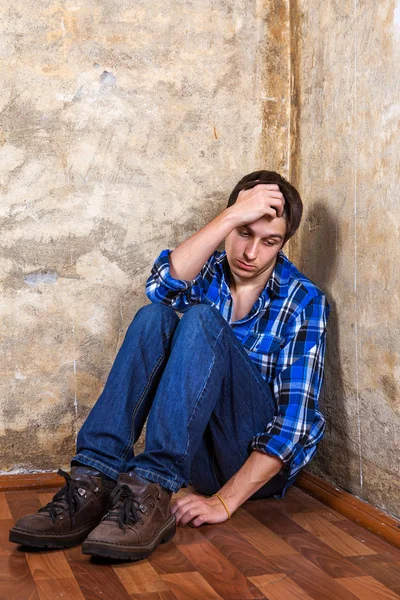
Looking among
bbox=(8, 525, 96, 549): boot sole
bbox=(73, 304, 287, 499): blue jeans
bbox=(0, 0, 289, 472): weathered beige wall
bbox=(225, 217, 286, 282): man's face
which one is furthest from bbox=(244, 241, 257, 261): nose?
bbox=(8, 525, 96, 549): boot sole

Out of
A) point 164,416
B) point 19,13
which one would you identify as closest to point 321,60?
point 19,13

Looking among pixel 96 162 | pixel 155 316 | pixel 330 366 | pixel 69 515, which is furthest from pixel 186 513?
pixel 96 162

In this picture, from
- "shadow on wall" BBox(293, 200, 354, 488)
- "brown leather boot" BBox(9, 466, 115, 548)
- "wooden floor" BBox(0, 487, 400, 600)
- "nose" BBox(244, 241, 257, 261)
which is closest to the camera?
"wooden floor" BBox(0, 487, 400, 600)

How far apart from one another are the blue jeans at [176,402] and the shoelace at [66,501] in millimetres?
74

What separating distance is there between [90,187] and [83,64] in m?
0.42

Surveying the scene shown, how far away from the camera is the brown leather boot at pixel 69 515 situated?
180 cm

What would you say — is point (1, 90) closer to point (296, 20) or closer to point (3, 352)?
point (3, 352)

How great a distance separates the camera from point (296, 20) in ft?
8.74

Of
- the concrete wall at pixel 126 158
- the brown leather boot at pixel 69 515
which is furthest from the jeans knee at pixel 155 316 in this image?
the concrete wall at pixel 126 158

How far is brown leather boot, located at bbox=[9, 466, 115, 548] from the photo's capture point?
1800 mm

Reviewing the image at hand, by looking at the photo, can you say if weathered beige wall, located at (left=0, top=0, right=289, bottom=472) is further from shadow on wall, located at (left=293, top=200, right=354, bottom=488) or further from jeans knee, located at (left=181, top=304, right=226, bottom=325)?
jeans knee, located at (left=181, top=304, right=226, bottom=325)

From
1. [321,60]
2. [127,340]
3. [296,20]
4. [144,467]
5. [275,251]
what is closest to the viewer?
[144,467]

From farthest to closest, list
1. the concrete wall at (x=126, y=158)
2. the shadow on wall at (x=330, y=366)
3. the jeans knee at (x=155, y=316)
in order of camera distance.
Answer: the concrete wall at (x=126, y=158)
the shadow on wall at (x=330, y=366)
the jeans knee at (x=155, y=316)

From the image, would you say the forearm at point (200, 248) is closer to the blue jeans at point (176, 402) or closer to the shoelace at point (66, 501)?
the blue jeans at point (176, 402)
